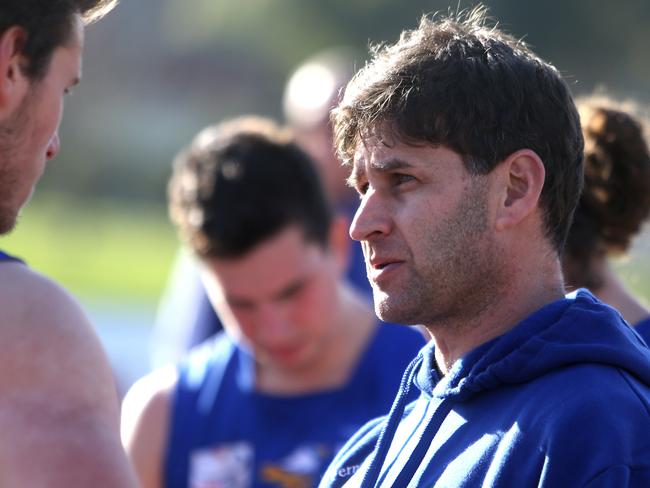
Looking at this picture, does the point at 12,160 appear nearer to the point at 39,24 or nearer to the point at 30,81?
the point at 30,81

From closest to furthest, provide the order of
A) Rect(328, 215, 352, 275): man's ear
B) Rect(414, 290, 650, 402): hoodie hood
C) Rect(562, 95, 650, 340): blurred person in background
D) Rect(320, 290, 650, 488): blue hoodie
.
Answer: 1. Rect(320, 290, 650, 488): blue hoodie
2. Rect(414, 290, 650, 402): hoodie hood
3. Rect(562, 95, 650, 340): blurred person in background
4. Rect(328, 215, 352, 275): man's ear

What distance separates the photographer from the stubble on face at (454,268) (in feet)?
6.82

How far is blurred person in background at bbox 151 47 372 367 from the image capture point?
5414 millimetres

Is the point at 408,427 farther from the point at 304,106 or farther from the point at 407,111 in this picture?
the point at 304,106

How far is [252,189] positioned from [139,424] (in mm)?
949

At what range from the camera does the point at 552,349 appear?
6.43ft

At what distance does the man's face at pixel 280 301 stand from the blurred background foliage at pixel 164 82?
1653cm

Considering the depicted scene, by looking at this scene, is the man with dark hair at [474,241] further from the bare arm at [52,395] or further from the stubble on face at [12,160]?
the stubble on face at [12,160]

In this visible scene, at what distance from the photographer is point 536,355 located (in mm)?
1973

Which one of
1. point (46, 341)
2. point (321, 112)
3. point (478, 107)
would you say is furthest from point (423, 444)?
point (321, 112)

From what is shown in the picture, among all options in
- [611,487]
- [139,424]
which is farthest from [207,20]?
[611,487]

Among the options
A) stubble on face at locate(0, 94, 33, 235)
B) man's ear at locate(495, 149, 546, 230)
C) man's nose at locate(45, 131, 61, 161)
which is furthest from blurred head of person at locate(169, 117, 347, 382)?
man's ear at locate(495, 149, 546, 230)

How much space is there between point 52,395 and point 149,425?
5.98 ft

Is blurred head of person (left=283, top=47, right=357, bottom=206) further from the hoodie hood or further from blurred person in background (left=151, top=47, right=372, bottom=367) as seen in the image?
the hoodie hood
